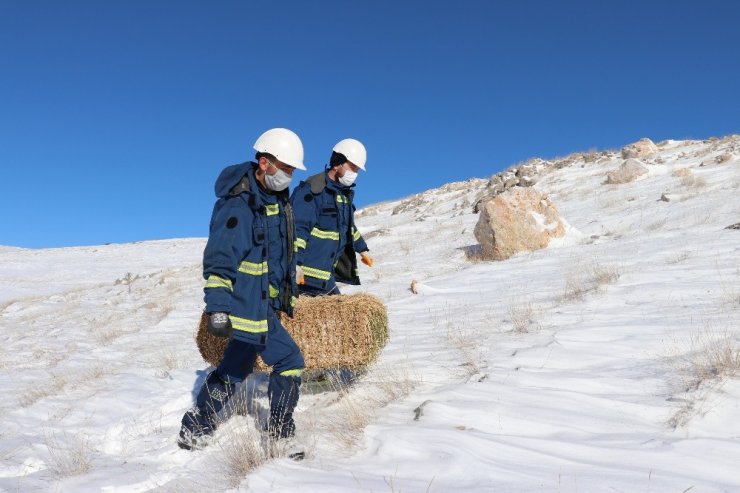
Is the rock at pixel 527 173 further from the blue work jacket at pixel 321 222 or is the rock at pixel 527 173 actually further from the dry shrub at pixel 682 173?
the blue work jacket at pixel 321 222

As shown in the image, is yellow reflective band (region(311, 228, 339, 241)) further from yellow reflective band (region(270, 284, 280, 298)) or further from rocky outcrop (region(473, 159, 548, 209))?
rocky outcrop (region(473, 159, 548, 209))

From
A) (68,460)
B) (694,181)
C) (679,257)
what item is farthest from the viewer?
(694,181)

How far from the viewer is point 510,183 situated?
21188 millimetres

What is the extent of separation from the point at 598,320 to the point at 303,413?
2821 millimetres

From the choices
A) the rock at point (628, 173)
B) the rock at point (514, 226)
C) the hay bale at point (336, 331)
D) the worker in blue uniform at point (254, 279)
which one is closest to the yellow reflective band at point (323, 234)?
the hay bale at point (336, 331)

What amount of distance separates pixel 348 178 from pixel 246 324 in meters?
1.99

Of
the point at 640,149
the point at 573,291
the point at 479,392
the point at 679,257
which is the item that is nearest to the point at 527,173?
the point at 640,149

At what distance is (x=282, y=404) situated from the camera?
3527 mm

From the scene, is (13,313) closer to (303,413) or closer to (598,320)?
(303,413)

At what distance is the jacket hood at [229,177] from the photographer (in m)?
3.39

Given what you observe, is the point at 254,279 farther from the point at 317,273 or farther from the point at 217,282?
the point at 317,273

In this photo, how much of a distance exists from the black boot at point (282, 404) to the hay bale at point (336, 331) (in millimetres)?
885

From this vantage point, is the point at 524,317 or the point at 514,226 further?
the point at 514,226

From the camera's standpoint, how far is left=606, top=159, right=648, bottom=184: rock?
16.8 meters
